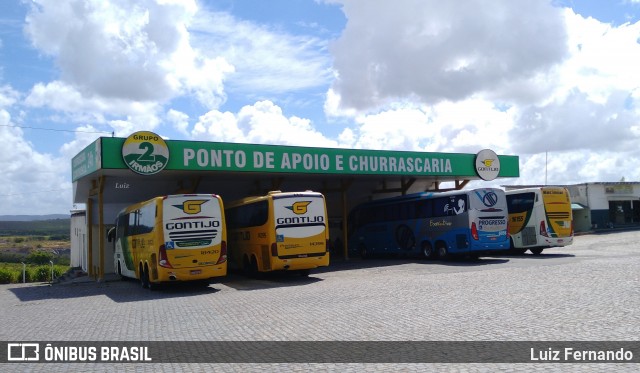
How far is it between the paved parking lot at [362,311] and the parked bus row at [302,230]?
98 centimetres

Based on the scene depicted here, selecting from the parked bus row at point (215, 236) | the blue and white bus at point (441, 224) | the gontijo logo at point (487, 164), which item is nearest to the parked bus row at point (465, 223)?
the blue and white bus at point (441, 224)

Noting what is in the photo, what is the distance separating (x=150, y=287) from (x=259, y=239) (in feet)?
12.0

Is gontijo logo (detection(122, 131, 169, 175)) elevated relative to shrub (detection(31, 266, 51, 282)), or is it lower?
elevated

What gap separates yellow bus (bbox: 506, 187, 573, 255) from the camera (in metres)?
26.8

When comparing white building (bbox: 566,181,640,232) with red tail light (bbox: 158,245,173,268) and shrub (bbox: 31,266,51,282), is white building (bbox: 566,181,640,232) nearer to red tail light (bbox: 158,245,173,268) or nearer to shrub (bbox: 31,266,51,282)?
shrub (bbox: 31,266,51,282)

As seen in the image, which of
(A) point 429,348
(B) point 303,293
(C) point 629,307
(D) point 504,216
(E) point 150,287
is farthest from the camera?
(D) point 504,216

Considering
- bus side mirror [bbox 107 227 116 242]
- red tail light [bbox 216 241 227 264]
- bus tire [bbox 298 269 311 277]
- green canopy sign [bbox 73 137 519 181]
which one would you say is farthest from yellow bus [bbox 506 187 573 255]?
bus side mirror [bbox 107 227 116 242]

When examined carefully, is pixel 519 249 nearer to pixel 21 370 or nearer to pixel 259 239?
pixel 259 239

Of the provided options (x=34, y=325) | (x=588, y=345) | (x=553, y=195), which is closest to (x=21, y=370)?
(x=34, y=325)

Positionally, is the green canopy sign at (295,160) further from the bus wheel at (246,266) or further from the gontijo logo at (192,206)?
the gontijo logo at (192,206)

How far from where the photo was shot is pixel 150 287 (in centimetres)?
1859

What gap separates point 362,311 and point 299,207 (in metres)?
8.19

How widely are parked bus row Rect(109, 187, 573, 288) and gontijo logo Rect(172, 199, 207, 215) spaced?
0.03 meters

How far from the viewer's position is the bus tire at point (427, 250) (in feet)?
84.1
